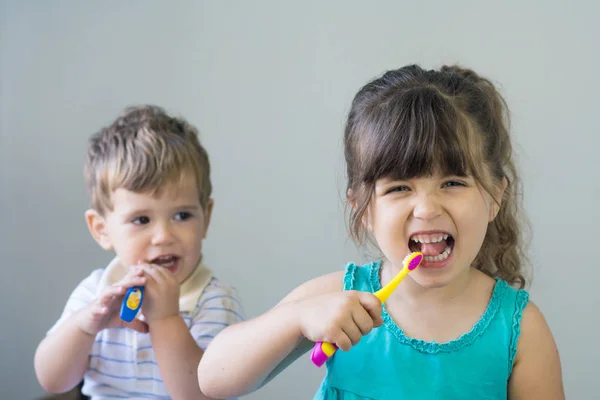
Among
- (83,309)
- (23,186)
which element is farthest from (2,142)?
(83,309)

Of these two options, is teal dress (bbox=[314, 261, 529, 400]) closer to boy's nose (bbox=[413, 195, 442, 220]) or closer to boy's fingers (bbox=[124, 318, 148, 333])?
boy's nose (bbox=[413, 195, 442, 220])

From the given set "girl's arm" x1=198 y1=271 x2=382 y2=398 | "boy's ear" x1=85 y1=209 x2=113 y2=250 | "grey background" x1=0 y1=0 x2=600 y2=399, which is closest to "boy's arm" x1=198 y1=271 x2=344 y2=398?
"girl's arm" x1=198 y1=271 x2=382 y2=398

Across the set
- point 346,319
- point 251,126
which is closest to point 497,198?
point 346,319

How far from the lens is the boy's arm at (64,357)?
1.06 metres

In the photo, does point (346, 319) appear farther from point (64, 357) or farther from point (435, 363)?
point (64, 357)

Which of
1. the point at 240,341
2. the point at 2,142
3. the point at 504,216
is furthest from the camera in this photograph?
the point at 2,142

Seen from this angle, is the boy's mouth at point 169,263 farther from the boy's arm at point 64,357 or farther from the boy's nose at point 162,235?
the boy's arm at point 64,357

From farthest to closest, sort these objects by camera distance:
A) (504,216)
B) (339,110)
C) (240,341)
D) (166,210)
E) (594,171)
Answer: (339,110) < (594,171) < (166,210) < (504,216) < (240,341)

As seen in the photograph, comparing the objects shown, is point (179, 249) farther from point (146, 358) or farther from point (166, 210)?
point (146, 358)

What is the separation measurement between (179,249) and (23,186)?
26.7 inches

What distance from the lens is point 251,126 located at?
1.56 m

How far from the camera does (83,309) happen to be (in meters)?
1.07

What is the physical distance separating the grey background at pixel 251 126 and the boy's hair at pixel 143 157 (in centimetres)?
40

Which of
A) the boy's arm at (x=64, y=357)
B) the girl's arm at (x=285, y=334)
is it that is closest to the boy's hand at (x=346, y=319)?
the girl's arm at (x=285, y=334)
